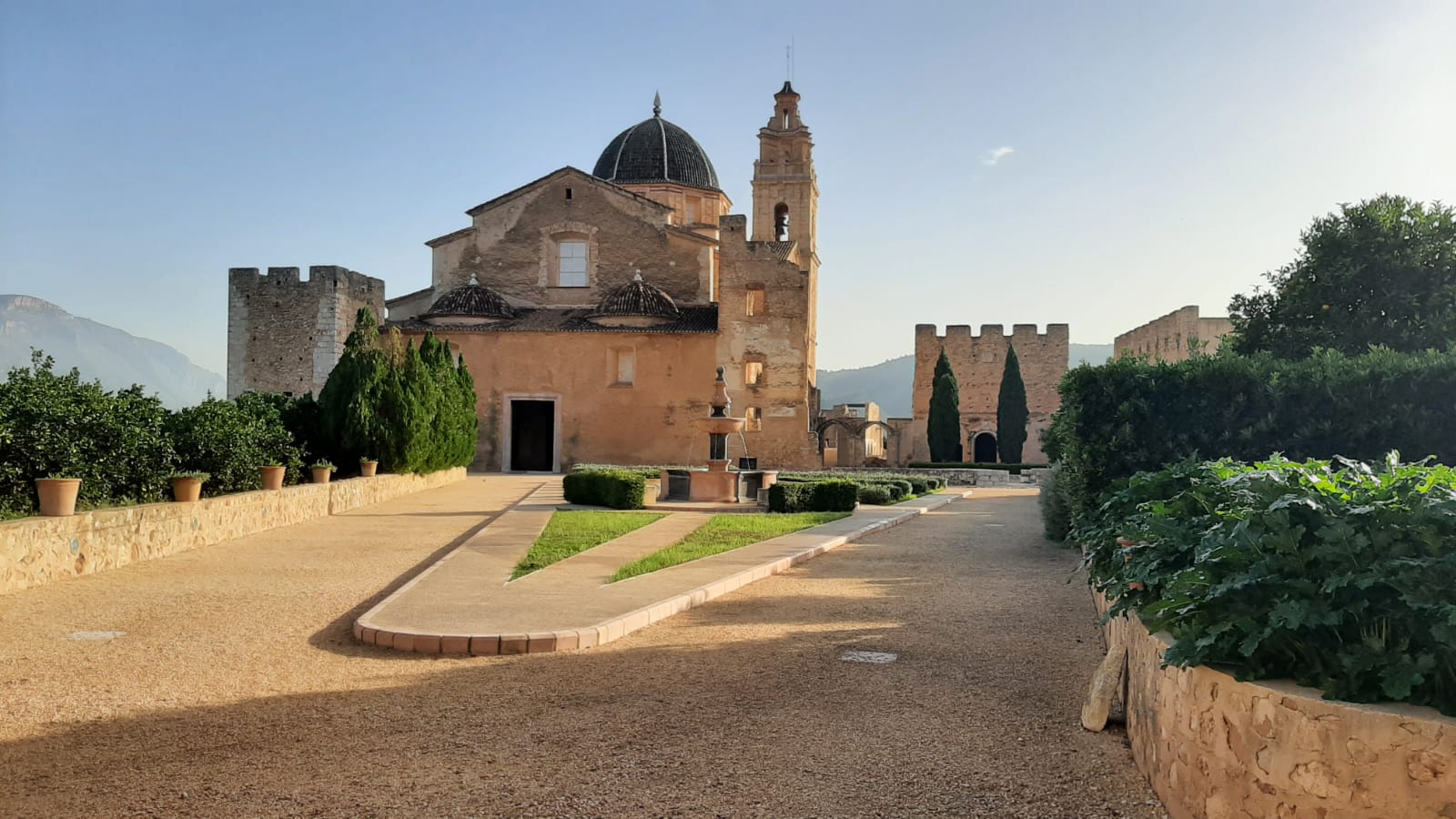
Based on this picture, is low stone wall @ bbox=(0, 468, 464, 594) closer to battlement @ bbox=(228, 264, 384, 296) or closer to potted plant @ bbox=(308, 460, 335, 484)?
potted plant @ bbox=(308, 460, 335, 484)

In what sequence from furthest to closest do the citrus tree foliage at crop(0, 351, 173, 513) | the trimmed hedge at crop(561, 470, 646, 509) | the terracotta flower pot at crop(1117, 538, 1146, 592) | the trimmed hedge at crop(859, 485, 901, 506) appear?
the trimmed hedge at crop(859, 485, 901, 506) < the trimmed hedge at crop(561, 470, 646, 509) < the citrus tree foliage at crop(0, 351, 173, 513) < the terracotta flower pot at crop(1117, 538, 1146, 592)

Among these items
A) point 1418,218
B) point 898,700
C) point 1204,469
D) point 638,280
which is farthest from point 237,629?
point 638,280

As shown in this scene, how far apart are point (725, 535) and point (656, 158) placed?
1108 inches

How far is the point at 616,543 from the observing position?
11.3 meters

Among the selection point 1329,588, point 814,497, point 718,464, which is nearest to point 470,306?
point 718,464

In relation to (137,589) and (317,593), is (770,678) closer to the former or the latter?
(317,593)

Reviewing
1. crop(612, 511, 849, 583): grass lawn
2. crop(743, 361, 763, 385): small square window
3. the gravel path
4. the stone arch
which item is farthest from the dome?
the gravel path

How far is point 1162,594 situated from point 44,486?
354 inches

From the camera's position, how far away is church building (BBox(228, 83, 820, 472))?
30297 mm

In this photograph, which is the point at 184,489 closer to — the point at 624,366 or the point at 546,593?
the point at 546,593

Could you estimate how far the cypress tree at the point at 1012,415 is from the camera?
126 ft

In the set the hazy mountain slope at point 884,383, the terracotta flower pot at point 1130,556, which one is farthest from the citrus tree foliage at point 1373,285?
the hazy mountain slope at point 884,383

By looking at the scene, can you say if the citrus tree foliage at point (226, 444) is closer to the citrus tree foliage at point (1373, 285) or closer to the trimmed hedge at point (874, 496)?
the trimmed hedge at point (874, 496)

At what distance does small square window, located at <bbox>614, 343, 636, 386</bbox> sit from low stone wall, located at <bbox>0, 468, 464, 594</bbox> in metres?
16.2
